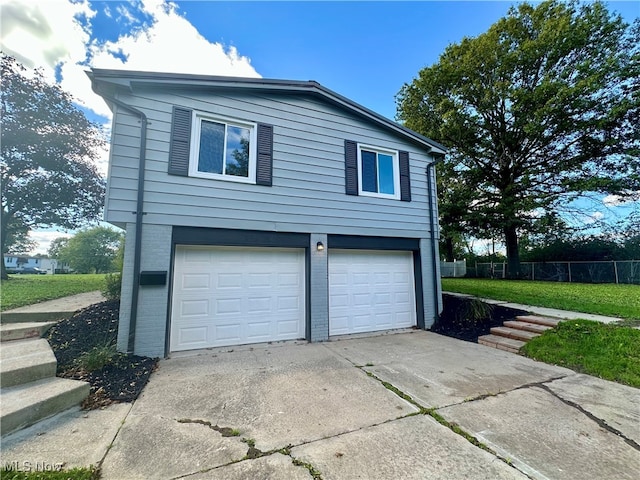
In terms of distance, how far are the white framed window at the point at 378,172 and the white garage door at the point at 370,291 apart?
157cm

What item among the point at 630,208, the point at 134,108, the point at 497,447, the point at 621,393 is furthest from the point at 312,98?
the point at 630,208

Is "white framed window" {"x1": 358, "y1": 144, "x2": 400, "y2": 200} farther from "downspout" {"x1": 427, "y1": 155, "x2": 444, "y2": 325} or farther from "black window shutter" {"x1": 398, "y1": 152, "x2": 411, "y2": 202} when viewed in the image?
"downspout" {"x1": 427, "y1": 155, "x2": 444, "y2": 325}

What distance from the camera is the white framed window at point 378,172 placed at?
6.93 metres

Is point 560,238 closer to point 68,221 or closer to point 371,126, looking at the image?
point 371,126

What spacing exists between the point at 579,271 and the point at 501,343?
13.4 m

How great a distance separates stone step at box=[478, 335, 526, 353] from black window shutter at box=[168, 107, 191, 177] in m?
6.82

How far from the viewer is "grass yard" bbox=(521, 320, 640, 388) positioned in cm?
410

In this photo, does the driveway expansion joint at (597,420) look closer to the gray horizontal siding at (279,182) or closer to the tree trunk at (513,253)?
the gray horizontal siding at (279,182)

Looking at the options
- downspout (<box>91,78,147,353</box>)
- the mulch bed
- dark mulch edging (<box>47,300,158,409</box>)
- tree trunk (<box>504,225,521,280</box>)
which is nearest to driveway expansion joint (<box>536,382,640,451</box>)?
the mulch bed

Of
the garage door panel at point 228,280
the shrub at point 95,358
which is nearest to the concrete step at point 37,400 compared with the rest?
Answer: the shrub at point 95,358

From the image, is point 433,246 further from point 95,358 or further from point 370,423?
point 95,358

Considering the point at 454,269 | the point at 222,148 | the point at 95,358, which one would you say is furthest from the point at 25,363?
the point at 454,269

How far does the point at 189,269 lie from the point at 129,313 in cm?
114

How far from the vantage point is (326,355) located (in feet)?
16.1
